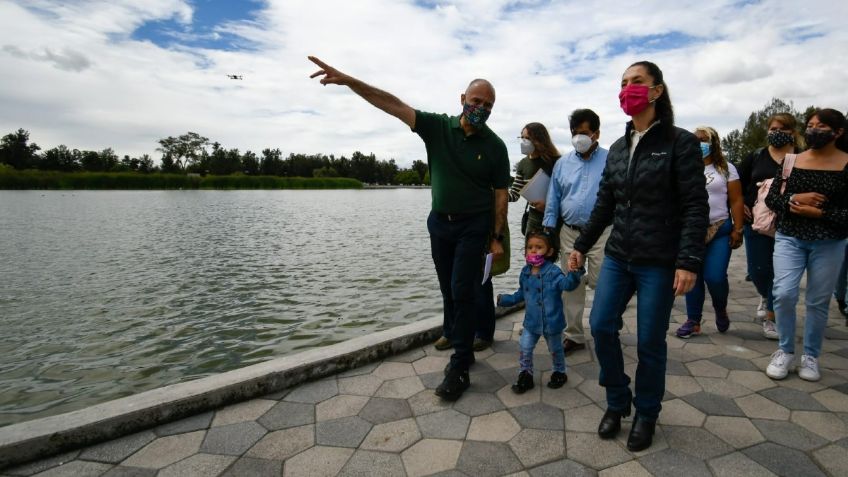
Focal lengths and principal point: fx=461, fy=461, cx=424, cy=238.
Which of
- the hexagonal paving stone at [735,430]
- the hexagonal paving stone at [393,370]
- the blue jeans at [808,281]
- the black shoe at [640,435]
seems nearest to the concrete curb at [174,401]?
the hexagonal paving stone at [393,370]

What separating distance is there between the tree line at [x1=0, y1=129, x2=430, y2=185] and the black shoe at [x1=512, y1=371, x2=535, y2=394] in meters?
98.7

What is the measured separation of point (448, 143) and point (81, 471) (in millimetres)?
2932

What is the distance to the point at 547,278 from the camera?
11.2 ft

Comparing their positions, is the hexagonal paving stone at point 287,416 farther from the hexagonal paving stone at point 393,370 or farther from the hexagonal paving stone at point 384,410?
the hexagonal paving stone at point 393,370

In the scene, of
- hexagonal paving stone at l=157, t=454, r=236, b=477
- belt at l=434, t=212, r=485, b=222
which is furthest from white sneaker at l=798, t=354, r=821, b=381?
hexagonal paving stone at l=157, t=454, r=236, b=477

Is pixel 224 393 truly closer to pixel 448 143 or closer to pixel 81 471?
pixel 81 471

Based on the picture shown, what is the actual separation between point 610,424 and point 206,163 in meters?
110

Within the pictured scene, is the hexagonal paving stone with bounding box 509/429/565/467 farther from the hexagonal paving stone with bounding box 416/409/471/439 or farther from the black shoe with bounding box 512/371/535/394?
the black shoe with bounding box 512/371/535/394

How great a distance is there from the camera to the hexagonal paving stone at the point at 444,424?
109 inches

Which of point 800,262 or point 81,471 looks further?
point 800,262

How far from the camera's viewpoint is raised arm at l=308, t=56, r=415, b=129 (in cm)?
302

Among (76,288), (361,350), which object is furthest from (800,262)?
(76,288)

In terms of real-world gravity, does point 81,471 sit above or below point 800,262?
below

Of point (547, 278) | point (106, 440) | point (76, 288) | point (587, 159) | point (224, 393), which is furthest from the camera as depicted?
point (76, 288)
